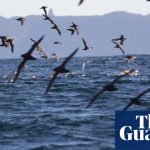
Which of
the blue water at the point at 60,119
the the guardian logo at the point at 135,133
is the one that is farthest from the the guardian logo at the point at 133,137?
the blue water at the point at 60,119

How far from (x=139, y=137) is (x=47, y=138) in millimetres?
4178

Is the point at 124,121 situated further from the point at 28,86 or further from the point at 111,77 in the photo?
the point at 111,77

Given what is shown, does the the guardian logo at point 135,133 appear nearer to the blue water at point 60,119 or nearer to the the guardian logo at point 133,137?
the the guardian logo at point 133,137

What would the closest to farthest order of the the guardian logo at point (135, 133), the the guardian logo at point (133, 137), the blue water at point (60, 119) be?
the the guardian logo at point (135, 133) < the the guardian logo at point (133, 137) < the blue water at point (60, 119)

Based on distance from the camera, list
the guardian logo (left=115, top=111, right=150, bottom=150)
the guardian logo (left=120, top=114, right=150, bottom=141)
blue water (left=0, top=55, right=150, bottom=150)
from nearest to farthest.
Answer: the guardian logo (left=120, top=114, right=150, bottom=141) < the guardian logo (left=115, top=111, right=150, bottom=150) < blue water (left=0, top=55, right=150, bottom=150)

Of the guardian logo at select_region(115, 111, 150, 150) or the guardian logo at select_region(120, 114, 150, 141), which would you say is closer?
the guardian logo at select_region(120, 114, 150, 141)

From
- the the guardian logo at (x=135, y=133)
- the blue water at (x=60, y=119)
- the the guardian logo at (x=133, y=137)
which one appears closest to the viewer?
the the guardian logo at (x=135, y=133)

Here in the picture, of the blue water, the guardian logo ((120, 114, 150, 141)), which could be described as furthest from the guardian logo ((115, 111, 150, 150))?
the blue water

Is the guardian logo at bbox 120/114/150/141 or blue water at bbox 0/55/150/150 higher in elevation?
the guardian logo at bbox 120/114/150/141

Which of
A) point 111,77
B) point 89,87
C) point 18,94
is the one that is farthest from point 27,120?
point 111,77

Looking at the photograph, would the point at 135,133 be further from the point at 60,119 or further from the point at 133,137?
the point at 60,119

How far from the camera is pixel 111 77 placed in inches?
2493

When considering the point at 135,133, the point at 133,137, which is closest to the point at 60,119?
the point at 133,137

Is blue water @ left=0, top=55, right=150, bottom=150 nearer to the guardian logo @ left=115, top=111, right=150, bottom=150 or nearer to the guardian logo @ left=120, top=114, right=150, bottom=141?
the guardian logo @ left=115, top=111, right=150, bottom=150
